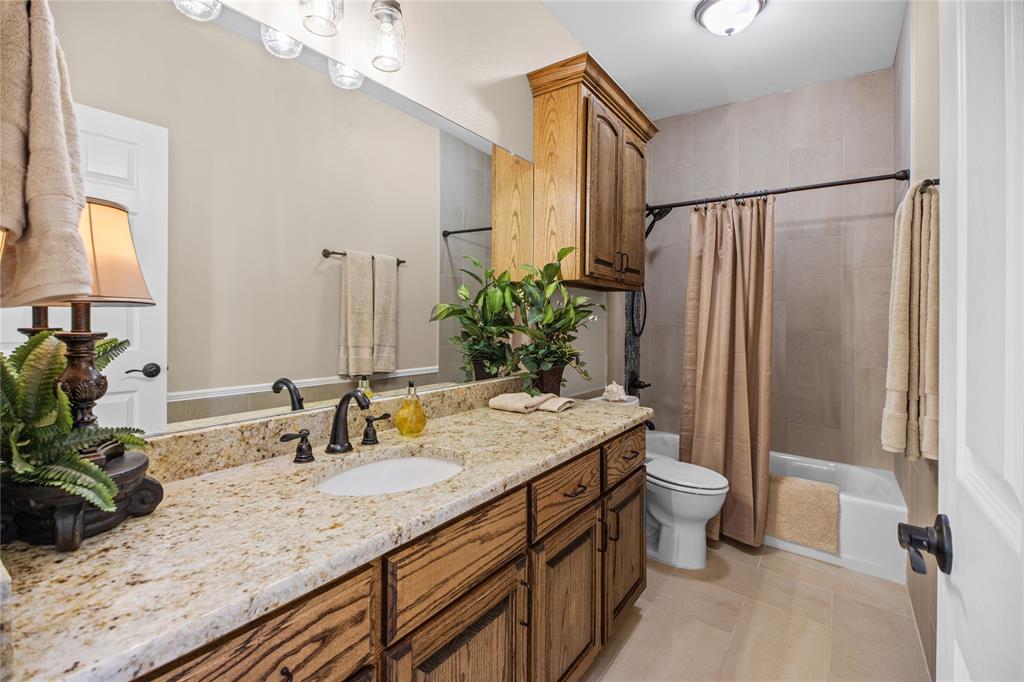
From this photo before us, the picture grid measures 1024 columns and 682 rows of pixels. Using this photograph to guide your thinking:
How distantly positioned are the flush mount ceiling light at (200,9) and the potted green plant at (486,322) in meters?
1.05

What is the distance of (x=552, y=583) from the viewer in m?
1.28

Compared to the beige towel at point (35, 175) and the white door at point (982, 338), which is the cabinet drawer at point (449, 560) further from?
the white door at point (982, 338)

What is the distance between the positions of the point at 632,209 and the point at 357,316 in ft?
6.08

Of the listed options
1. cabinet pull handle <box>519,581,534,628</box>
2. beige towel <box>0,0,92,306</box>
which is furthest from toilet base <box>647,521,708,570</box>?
beige towel <box>0,0,92,306</box>

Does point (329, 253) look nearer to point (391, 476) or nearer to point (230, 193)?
point (230, 193)

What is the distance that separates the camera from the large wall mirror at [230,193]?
0.98m

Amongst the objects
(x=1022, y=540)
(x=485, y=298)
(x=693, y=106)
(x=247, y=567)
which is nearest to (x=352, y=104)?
(x=485, y=298)

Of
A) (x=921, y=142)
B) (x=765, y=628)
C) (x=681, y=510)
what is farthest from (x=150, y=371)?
(x=921, y=142)

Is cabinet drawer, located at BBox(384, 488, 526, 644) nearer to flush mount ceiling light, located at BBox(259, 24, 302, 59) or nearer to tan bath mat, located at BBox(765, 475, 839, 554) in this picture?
flush mount ceiling light, located at BBox(259, 24, 302, 59)

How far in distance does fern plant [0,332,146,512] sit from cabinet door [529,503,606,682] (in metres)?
0.91

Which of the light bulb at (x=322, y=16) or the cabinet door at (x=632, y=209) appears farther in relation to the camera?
the cabinet door at (x=632, y=209)

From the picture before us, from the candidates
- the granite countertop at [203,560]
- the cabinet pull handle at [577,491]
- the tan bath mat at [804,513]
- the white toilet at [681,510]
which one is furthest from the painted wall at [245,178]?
the tan bath mat at [804,513]

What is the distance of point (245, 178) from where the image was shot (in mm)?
1190

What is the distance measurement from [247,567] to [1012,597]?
0.87m
